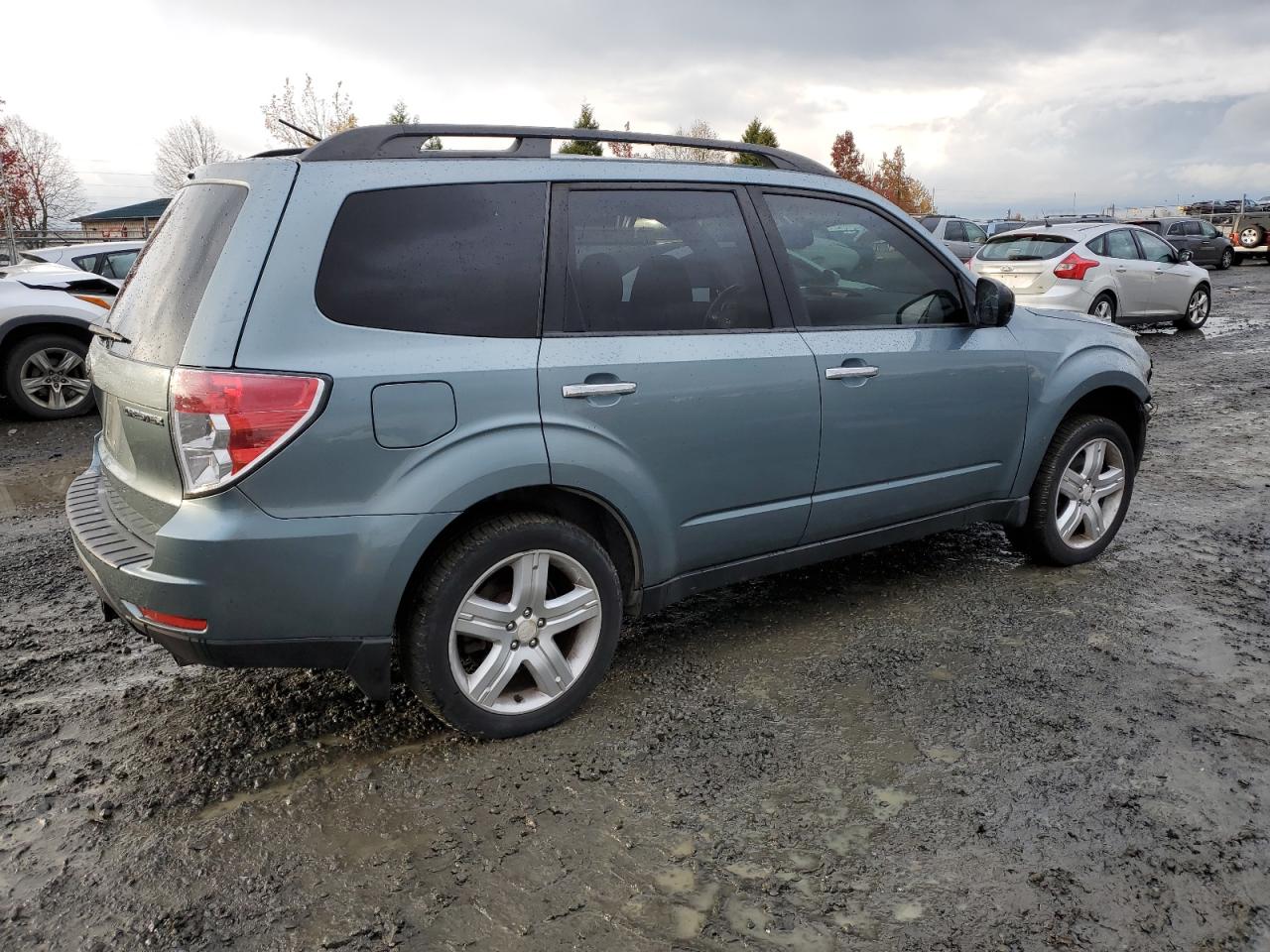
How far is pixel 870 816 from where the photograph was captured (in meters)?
2.86

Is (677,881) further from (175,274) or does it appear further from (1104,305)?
(1104,305)

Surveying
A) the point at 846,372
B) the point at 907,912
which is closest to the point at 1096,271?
the point at 846,372

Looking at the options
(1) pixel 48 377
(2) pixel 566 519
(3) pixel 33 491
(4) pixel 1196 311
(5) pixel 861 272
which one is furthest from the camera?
(4) pixel 1196 311

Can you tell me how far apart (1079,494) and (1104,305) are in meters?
10.1

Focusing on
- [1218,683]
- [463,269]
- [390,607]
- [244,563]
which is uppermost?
[463,269]

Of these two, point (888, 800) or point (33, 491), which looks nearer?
point (888, 800)

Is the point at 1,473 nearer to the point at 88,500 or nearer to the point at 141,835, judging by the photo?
the point at 88,500

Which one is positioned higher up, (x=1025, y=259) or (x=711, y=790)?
(x=1025, y=259)

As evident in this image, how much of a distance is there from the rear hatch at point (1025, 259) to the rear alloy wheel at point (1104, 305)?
823mm

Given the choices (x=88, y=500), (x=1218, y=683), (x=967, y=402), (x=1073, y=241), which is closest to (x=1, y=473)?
(x=88, y=500)

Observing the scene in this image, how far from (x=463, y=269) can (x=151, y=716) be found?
189 cm

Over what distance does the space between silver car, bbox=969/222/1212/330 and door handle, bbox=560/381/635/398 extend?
10.3 m

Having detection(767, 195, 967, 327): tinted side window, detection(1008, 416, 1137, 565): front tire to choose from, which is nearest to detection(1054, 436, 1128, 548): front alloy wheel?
detection(1008, 416, 1137, 565): front tire

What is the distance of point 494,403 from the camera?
3.00 m
